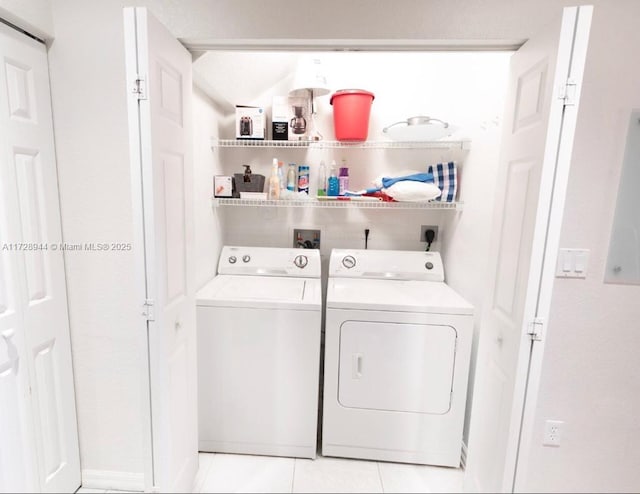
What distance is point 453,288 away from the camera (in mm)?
2062

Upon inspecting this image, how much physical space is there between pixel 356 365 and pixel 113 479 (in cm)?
131

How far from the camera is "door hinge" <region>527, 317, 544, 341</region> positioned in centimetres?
107

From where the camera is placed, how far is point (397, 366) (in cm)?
172

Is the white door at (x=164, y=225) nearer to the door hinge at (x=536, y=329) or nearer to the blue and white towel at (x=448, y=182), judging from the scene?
the door hinge at (x=536, y=329)

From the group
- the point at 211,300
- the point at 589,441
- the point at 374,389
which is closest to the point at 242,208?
the point at 211,300

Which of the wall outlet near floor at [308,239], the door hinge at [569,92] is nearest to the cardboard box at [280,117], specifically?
the wall outlet near floor at [308,239]

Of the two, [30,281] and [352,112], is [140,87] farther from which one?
[352,112]

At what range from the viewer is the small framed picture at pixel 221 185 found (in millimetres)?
2115

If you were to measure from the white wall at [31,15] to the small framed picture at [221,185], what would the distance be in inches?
39.6

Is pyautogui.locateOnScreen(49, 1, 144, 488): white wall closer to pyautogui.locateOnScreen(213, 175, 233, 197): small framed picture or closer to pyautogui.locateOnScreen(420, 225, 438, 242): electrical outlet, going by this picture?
pyautogui.locateOnScreen(213, 175, 233, 197): small framed picture

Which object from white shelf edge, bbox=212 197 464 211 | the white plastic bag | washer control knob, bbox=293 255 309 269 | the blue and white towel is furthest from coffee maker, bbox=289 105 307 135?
the blue and white towel

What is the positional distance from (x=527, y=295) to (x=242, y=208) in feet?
6.04

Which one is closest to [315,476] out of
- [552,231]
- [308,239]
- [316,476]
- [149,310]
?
[316,476]

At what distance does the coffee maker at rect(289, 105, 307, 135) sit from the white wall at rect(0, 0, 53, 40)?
119 centimetres
